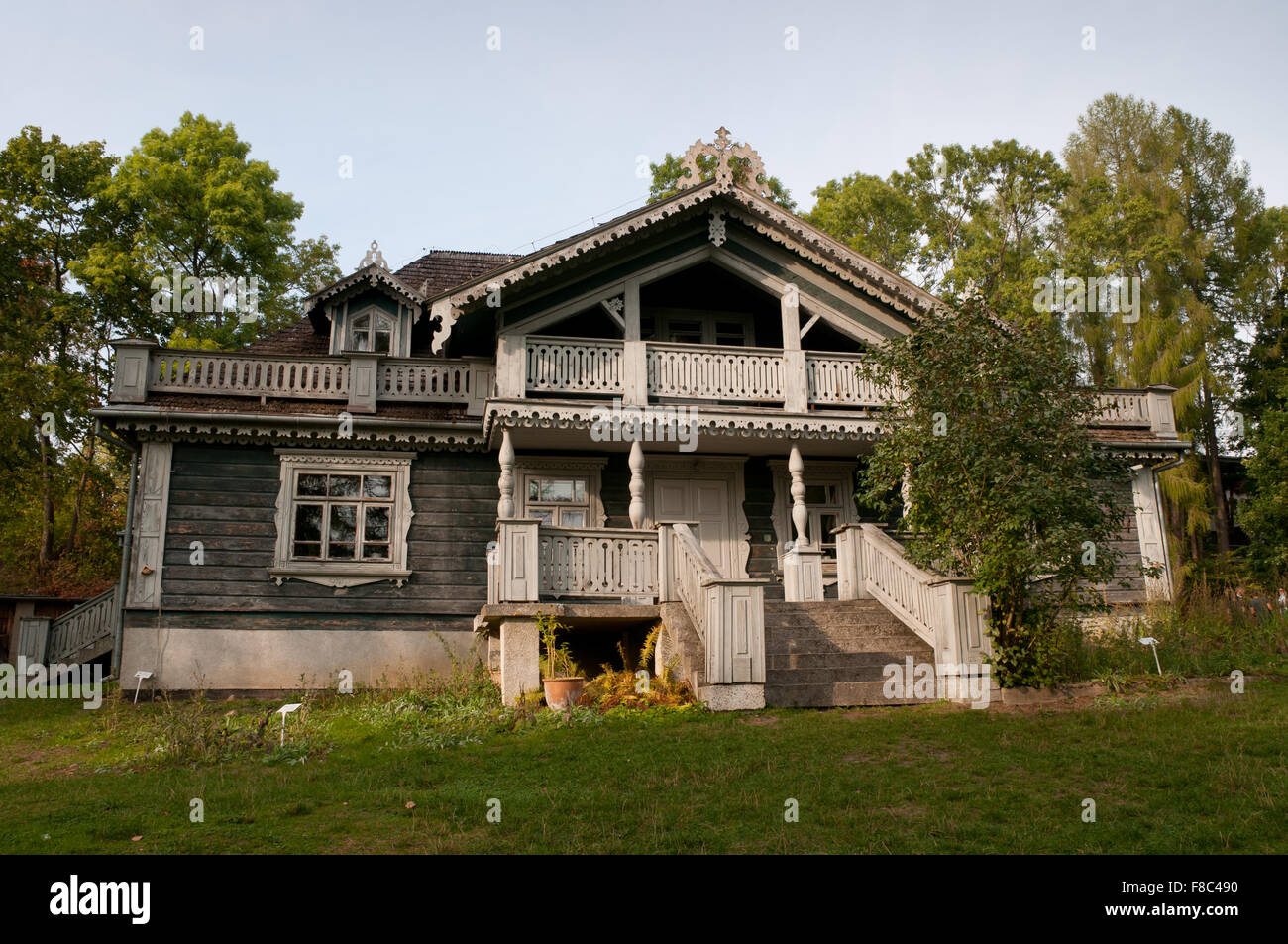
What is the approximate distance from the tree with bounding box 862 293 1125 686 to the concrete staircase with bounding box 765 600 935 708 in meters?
1.21

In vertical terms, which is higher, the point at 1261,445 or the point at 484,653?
the point at 1261,445

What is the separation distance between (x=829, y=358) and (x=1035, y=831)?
11.1 meters

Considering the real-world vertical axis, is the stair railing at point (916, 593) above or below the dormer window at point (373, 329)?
below

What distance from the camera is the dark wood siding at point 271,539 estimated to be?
51.2ft

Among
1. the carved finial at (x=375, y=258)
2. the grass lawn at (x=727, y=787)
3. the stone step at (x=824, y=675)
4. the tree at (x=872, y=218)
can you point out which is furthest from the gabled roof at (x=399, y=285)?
the tree at (x=872, y=218)

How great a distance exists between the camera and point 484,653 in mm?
15930

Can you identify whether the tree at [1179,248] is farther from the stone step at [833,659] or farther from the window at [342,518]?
the window at [342,518]

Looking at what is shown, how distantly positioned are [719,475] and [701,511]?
74cm

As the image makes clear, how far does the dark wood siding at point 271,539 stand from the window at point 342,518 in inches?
7.0

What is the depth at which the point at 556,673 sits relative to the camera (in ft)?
39.6

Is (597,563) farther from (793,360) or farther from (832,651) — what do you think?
(793,360)

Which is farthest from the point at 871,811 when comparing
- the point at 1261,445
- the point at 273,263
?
the point at 273,263

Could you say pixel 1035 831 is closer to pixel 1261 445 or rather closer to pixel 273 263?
pixel 1261 445

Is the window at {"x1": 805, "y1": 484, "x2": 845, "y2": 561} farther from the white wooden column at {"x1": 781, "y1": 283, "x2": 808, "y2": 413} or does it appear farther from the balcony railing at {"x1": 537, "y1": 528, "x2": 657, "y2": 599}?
the balcony railing at {"x1": 537, "y1": 528, "x2": 657, "y2": 599}
